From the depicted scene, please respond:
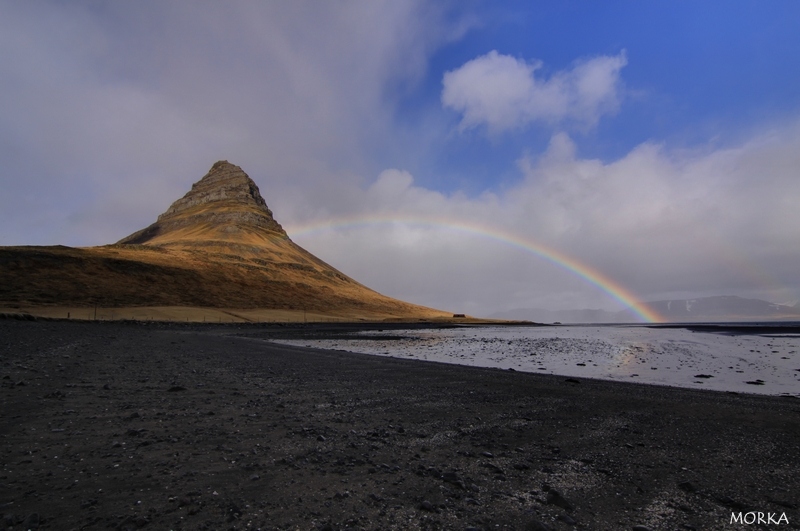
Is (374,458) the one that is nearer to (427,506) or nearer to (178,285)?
(427,506)

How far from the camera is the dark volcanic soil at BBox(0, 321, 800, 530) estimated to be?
5023 mm

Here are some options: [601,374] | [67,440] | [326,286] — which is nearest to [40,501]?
[67,440]

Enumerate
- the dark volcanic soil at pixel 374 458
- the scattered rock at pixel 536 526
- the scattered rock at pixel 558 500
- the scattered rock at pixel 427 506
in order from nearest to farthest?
the scattered rock at pixel 536 526 < the dark volcanic soil at pixel 374 458 < the scattered rock at pixel 427 506 < the scattered rock at pixel 558 500

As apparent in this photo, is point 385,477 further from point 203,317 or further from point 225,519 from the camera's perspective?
point 203,317

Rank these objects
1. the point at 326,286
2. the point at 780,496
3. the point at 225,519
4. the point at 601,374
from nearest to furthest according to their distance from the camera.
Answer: the point at 225,519
the point at 780,496
the point at 601,374
the point at 326,286

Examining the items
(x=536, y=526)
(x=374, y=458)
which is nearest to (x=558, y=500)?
(x=536, y=526)

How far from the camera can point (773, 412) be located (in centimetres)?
1223

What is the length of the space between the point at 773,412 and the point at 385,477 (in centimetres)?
1314

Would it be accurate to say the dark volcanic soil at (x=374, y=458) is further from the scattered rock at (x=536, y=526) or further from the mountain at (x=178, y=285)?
the mountain at (x=178, y=285)

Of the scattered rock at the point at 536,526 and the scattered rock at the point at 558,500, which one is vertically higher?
the scattered rock at the point at 536,526

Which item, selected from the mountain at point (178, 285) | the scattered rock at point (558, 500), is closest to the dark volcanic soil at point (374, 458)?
the scattered rock at point (558, 500)

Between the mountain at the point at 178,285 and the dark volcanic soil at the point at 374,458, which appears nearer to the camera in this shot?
the dark volcanic soil at the point at 374,458

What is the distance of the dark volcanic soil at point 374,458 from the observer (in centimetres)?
502

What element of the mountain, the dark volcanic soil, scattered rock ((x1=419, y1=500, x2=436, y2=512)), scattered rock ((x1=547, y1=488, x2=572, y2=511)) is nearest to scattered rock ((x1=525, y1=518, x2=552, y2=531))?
the dark volcanic soil
